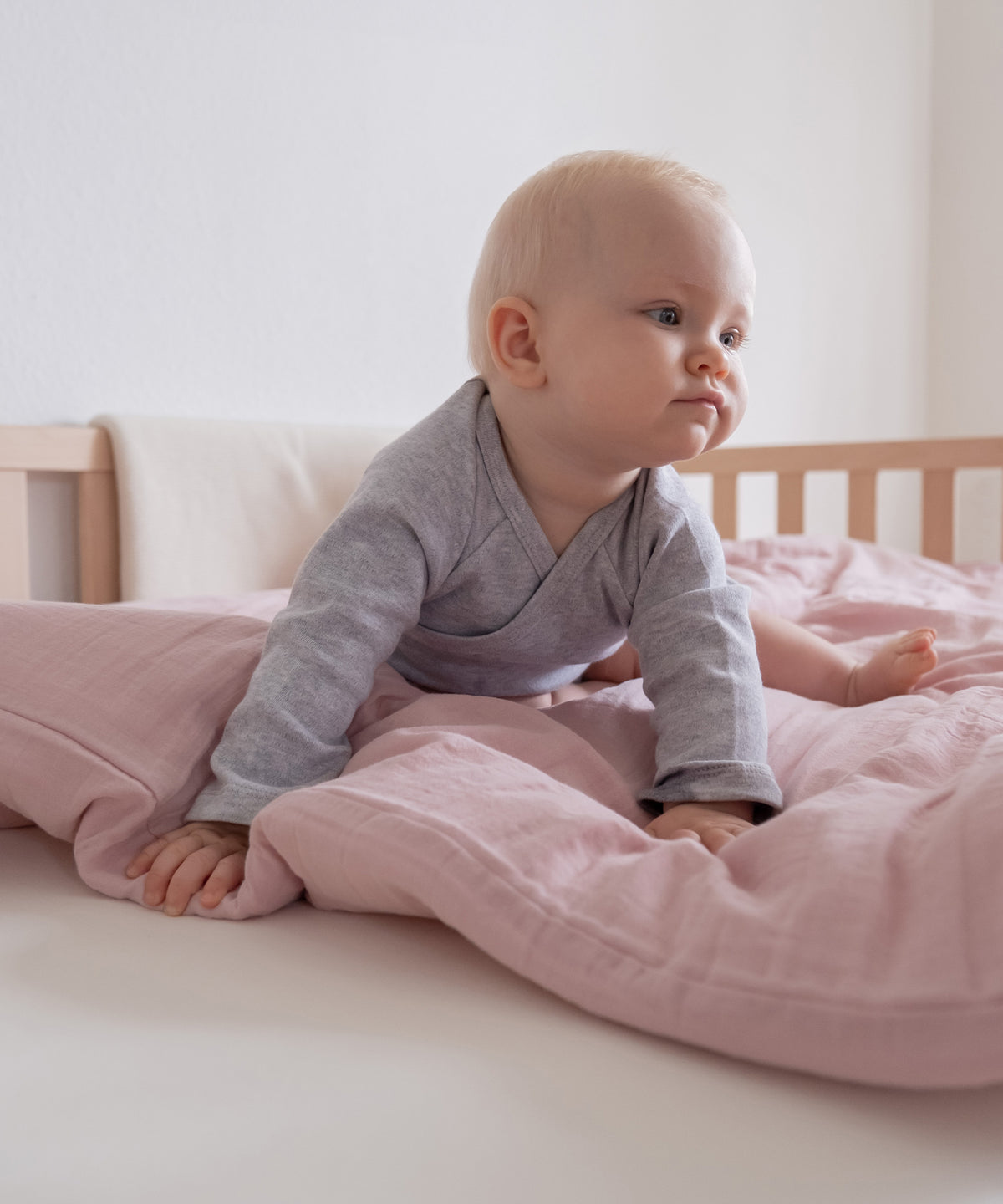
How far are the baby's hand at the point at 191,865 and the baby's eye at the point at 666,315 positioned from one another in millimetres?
378

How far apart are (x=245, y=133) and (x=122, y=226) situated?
0.23 metres

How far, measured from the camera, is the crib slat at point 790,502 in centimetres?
190

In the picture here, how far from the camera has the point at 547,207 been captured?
2.40 ft

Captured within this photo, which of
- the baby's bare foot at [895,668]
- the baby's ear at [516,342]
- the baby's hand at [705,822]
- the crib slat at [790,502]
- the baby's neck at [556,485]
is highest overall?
the baby's ear at [516,342]

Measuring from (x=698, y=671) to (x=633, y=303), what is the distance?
8.8 inches

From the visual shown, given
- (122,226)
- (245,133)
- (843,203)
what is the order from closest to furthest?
(122,226) < (245,133) < (843,203)

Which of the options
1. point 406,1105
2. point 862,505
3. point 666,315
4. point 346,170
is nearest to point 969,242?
point 862,505

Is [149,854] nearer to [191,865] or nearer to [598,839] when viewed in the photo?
[191,865]

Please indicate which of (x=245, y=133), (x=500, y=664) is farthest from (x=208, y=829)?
(x=245, y=133)

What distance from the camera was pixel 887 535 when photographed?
287 centimetres

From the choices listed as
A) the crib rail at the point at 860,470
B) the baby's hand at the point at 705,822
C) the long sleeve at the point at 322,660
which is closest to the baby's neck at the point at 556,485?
the long sleeve at the point at 322,660

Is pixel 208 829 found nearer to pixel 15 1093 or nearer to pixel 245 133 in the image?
pixel 15 1093

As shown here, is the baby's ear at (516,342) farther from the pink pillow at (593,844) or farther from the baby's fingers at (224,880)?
the baby's fingers at (224,880)

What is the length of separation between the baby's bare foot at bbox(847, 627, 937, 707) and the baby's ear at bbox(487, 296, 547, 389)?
13.7 inches
